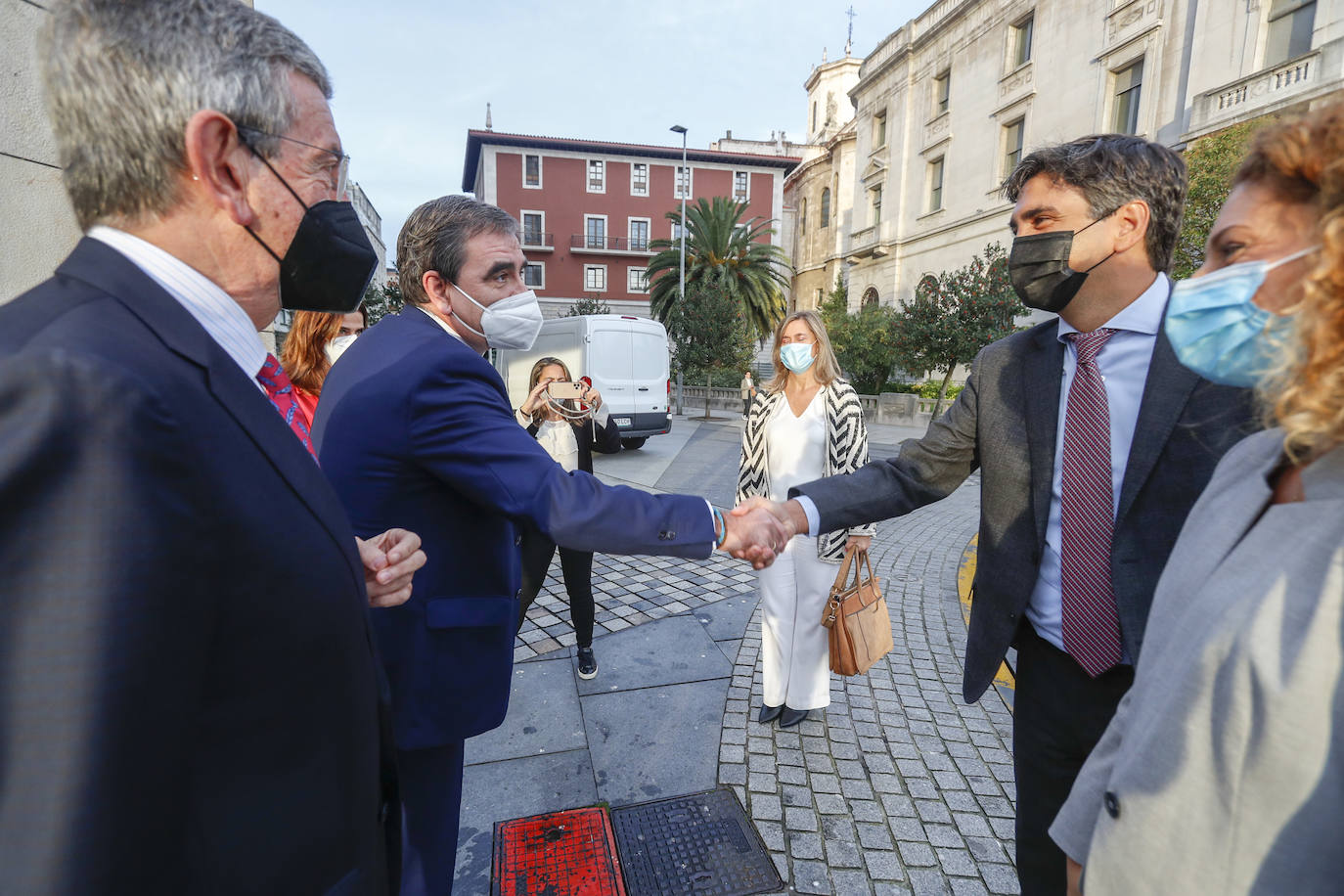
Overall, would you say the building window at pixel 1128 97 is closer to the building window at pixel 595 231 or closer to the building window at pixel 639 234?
the building window at pixel 639 234

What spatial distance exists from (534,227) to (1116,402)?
42.5 metres

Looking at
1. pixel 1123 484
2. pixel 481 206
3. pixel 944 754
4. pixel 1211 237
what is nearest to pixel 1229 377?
pixel 1211 237

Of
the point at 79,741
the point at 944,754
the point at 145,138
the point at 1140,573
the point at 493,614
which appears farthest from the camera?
the point at 944,754

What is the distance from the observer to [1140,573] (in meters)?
1.75

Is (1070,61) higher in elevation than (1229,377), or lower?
higher

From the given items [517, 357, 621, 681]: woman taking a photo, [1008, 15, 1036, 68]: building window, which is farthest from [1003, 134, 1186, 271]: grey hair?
[1008, 15, 1036, 68]: building window

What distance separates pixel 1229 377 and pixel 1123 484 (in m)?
0.70

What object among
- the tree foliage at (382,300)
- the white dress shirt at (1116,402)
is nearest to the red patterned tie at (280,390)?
the white dress shirt at (1116,402)

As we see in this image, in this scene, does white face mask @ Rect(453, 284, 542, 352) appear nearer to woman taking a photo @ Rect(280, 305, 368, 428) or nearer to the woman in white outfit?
woman taking a photo @ Rect(280, 305, 368, 428)

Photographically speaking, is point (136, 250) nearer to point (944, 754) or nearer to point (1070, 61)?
point (944, 754)

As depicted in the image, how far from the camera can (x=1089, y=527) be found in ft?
6.12

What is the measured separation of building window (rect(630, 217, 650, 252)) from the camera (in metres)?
42.7

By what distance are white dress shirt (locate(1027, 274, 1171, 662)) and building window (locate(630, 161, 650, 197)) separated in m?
43.6

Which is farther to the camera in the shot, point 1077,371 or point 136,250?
point 1077,371
